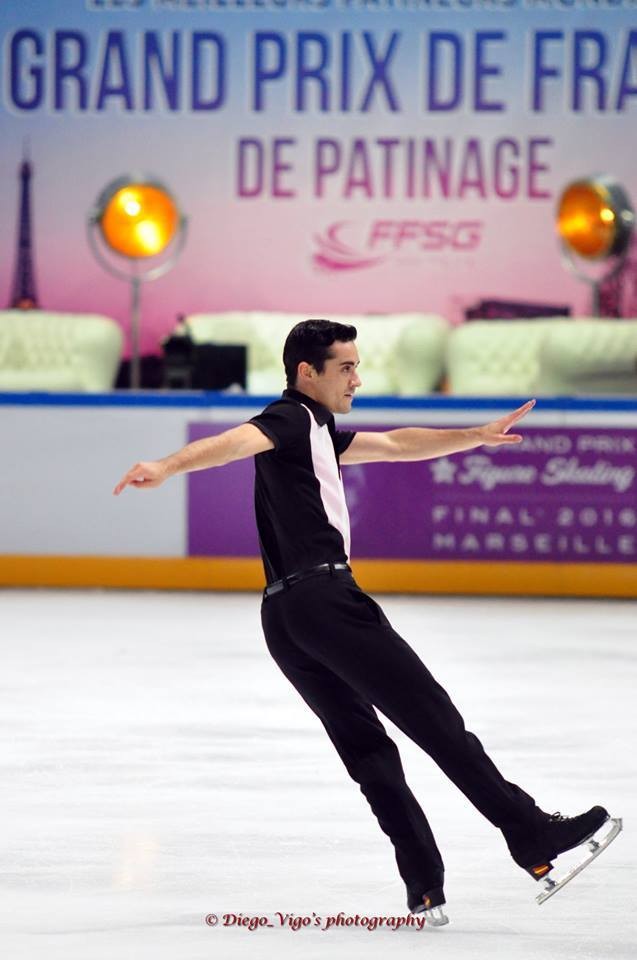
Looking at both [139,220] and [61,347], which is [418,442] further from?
[61,347]

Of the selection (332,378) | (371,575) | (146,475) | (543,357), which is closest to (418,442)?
(332,378)

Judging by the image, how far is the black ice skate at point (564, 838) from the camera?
11.3 ft

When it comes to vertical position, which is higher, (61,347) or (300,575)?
(300,575)

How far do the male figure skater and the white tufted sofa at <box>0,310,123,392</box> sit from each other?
872 centimetres

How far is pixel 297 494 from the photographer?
3.49 metres

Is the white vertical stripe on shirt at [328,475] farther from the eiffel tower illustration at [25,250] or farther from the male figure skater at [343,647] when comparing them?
the eiffel tower illustration at [25,250]

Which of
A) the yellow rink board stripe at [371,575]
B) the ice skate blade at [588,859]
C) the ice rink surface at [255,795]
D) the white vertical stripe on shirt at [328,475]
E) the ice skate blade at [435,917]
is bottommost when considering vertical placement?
the yellow rink board stripe at [371,575]

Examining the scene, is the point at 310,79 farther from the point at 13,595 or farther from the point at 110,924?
the point at 110,924

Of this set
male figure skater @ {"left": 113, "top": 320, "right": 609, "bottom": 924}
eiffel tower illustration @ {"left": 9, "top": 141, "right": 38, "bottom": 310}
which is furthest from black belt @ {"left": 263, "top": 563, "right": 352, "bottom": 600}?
eiffel tower illustration @ {"left": 9, "top": 141, "right": 38, "bottom": 310}

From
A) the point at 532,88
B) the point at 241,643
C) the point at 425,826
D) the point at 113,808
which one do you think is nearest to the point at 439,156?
the point at 532,88

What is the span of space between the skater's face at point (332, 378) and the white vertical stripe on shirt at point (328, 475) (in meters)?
0.04

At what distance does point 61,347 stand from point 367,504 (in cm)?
361

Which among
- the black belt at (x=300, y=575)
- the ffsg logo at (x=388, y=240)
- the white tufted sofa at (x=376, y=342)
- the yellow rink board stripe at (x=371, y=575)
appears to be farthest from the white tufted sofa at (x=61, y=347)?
the black belt at (x=300, y=575)

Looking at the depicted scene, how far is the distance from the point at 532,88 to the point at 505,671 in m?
6.77
